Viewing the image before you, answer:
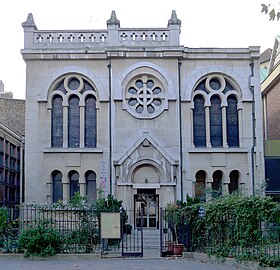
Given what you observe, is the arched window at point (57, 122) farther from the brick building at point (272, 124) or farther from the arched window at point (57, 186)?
the brick building at point (272, 124)

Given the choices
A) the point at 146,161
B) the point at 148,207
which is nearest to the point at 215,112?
the point at 146,161

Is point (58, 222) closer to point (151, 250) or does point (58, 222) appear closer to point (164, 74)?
point (151, 250)

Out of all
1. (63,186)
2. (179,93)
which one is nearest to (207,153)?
(179,93)

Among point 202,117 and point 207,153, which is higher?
point 202,117

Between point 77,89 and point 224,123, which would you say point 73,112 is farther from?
point 224,123

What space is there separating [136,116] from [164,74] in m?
3.20

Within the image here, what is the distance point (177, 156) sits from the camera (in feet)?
113

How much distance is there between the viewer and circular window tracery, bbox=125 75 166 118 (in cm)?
3512

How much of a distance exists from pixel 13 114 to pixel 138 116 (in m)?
22.5

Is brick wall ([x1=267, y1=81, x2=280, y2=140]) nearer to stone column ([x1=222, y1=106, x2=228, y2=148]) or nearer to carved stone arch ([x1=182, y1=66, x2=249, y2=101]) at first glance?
carved stone arch ([x1=182, y1=66, x2=249, y2=101])

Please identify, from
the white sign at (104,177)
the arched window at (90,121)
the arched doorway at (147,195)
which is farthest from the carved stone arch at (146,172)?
the arched window at (90,121)

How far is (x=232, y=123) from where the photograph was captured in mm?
35531

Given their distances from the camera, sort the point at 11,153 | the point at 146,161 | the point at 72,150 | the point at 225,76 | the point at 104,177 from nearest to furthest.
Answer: the point at 104,177 → the point at 146,161 → the point at 72,150 → the point at 225,76 → the point at 11,153

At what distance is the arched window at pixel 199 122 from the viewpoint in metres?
35.3
